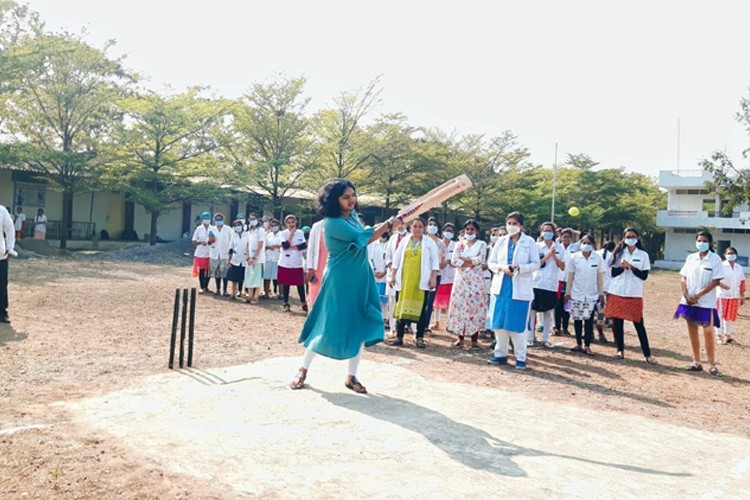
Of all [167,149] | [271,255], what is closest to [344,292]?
[271,255]

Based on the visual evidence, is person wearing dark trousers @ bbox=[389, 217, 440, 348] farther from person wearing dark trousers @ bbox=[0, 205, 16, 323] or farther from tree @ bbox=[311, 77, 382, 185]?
tree @ bbox=[311, 77, 382, 185]

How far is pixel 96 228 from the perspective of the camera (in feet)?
99.0

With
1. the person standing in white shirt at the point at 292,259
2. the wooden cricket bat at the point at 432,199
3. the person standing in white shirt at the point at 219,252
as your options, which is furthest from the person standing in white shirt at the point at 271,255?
the wooden cricket bat at the point at 432,199

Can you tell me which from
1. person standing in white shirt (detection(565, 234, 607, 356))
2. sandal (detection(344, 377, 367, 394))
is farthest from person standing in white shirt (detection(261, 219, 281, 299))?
sandal (detection(344, 377, 367, 394))

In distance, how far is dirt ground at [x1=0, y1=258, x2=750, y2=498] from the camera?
3.79 m

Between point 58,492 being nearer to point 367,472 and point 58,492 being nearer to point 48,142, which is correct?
point 367,472

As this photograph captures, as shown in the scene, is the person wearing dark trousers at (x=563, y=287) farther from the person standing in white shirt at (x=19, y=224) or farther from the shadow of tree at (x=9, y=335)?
the person standing in white shirt at (x=19, y=224)

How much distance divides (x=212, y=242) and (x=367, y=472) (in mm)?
10967

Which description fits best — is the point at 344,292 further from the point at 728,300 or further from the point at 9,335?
the point at 728,300

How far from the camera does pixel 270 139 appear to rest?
29734 millimetres

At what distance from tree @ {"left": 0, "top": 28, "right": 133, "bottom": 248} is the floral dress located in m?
20.3

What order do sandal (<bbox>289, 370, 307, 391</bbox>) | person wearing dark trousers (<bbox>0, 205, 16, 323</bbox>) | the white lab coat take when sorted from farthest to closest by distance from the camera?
1. person wearing dark trousers (<bbox>0, 205, 16, 323</bbox>)
2. the white lab coat
3. sandal (<bbox>289, 370, 307, 391</bbox>)

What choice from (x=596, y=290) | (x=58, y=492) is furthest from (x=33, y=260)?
(x=58, y=492)

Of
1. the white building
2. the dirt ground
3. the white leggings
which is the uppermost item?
the white building
